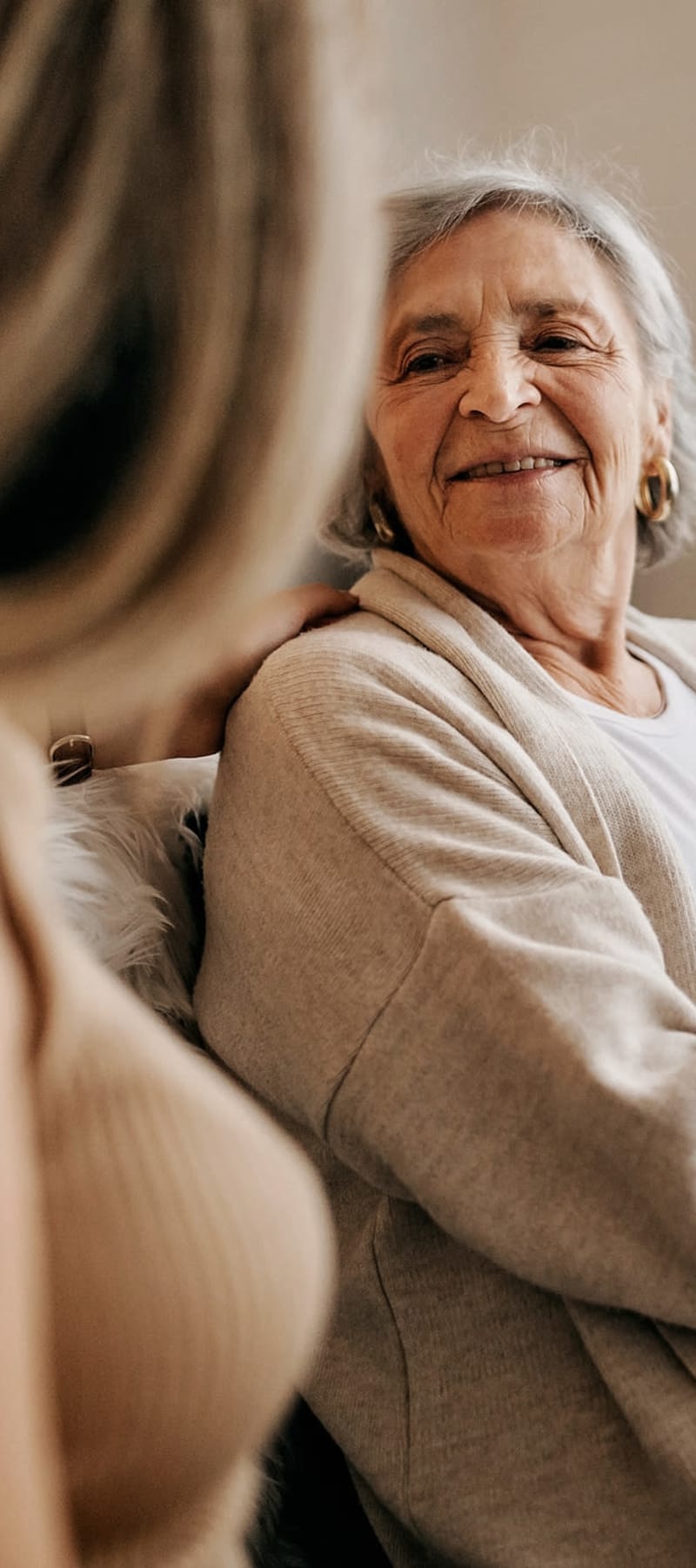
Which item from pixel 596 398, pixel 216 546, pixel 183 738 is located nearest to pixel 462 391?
pixel 596 398

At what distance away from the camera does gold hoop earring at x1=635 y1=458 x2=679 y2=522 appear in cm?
153

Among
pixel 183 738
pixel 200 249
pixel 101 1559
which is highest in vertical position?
pixel 200 249

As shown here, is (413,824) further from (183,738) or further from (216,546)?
(216,546)

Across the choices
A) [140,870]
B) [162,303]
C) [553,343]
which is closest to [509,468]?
[553,343]

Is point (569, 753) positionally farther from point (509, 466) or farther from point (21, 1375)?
point (21, 1375)

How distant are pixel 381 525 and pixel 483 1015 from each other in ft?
2.25

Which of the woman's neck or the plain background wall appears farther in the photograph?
the plain background wall

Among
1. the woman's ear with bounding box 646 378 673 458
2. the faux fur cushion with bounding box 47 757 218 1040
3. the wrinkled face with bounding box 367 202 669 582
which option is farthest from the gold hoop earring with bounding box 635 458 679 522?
the faux fur cushion with bounding box 47 757 218 1040

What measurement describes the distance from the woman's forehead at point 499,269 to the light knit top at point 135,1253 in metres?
0.97

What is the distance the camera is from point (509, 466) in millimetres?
1321

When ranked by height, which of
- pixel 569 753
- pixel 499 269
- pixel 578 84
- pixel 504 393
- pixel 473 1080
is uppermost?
pixel 578 84

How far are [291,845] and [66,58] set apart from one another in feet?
2.11

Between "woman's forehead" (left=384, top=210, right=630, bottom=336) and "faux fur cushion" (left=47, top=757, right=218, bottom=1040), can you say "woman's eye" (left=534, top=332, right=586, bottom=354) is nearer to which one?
"woman's forehead" (left=384, top=210, right=630, bottom=336)

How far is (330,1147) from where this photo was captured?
1.00 meters
